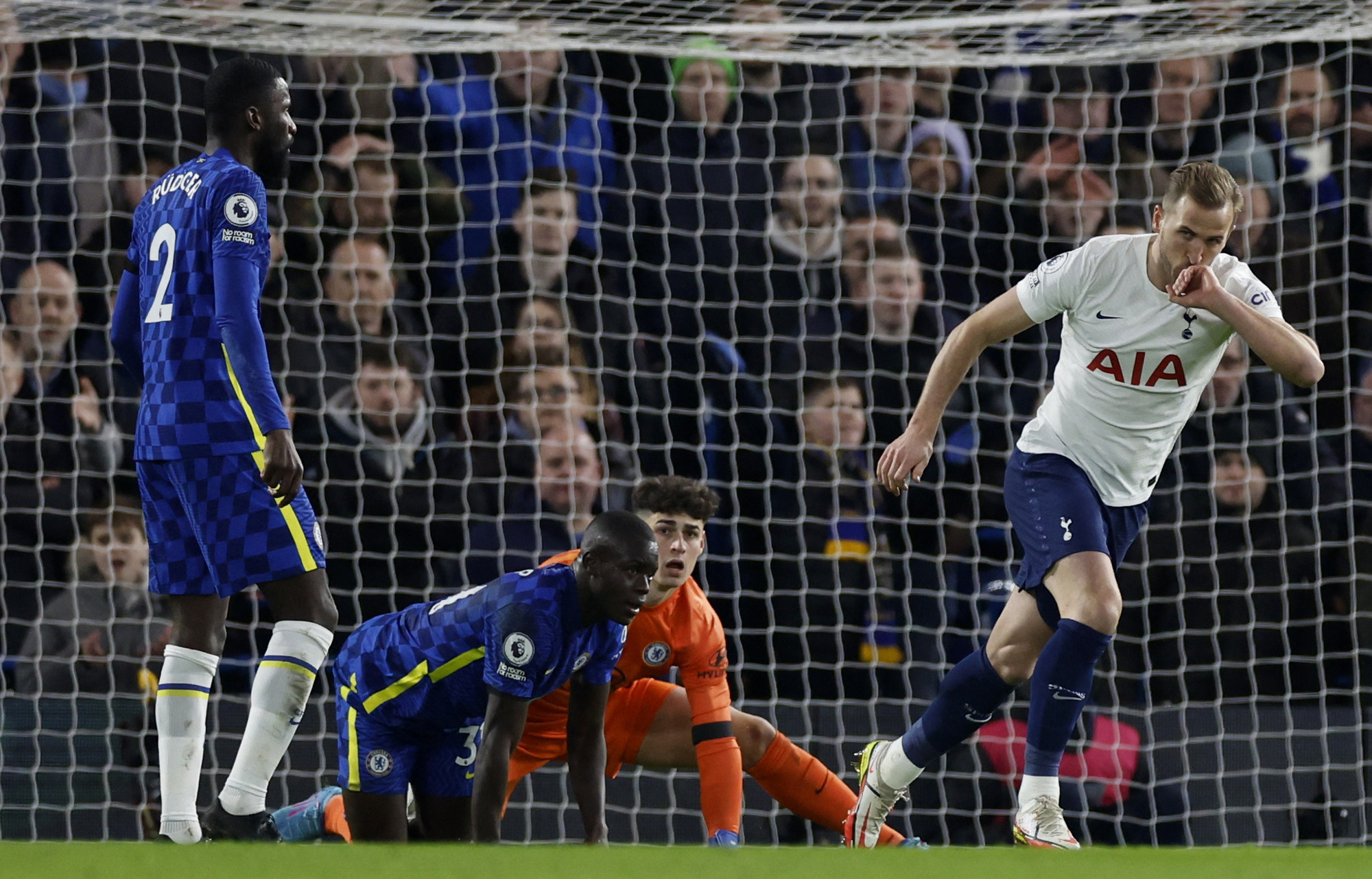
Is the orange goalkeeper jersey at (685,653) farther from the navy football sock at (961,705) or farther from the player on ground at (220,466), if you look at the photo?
the player on ground at (220,466)

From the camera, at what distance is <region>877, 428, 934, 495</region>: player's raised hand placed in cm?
345

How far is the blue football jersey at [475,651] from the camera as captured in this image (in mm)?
3475

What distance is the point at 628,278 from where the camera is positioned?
620 centimetres

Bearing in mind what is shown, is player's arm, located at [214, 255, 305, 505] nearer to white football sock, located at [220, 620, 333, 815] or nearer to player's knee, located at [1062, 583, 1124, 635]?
white football sock, located at [220, 620, 333, 815]

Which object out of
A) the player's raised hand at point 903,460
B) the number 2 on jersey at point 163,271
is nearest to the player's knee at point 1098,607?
the player's raised hand at point 903,460

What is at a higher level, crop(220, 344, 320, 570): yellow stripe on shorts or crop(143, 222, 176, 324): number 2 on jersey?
crop(143, 222, 176, 324): number 2 on jersey

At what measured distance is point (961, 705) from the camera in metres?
3.89

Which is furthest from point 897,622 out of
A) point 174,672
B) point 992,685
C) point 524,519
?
point 174,672

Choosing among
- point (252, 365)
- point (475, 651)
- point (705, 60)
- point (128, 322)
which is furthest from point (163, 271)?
point (705, 60)

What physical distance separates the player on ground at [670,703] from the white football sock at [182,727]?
3.17ft

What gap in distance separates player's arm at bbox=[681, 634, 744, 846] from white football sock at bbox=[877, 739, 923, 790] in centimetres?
43

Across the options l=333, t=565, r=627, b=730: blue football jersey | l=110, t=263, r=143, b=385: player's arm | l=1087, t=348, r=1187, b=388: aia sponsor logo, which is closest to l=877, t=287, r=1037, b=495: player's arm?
l=1087, t=348, r=1187, b=388: aia sponsor logo

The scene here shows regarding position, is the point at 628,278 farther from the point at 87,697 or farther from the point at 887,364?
the point at 87,697

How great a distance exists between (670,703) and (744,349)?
188cm
